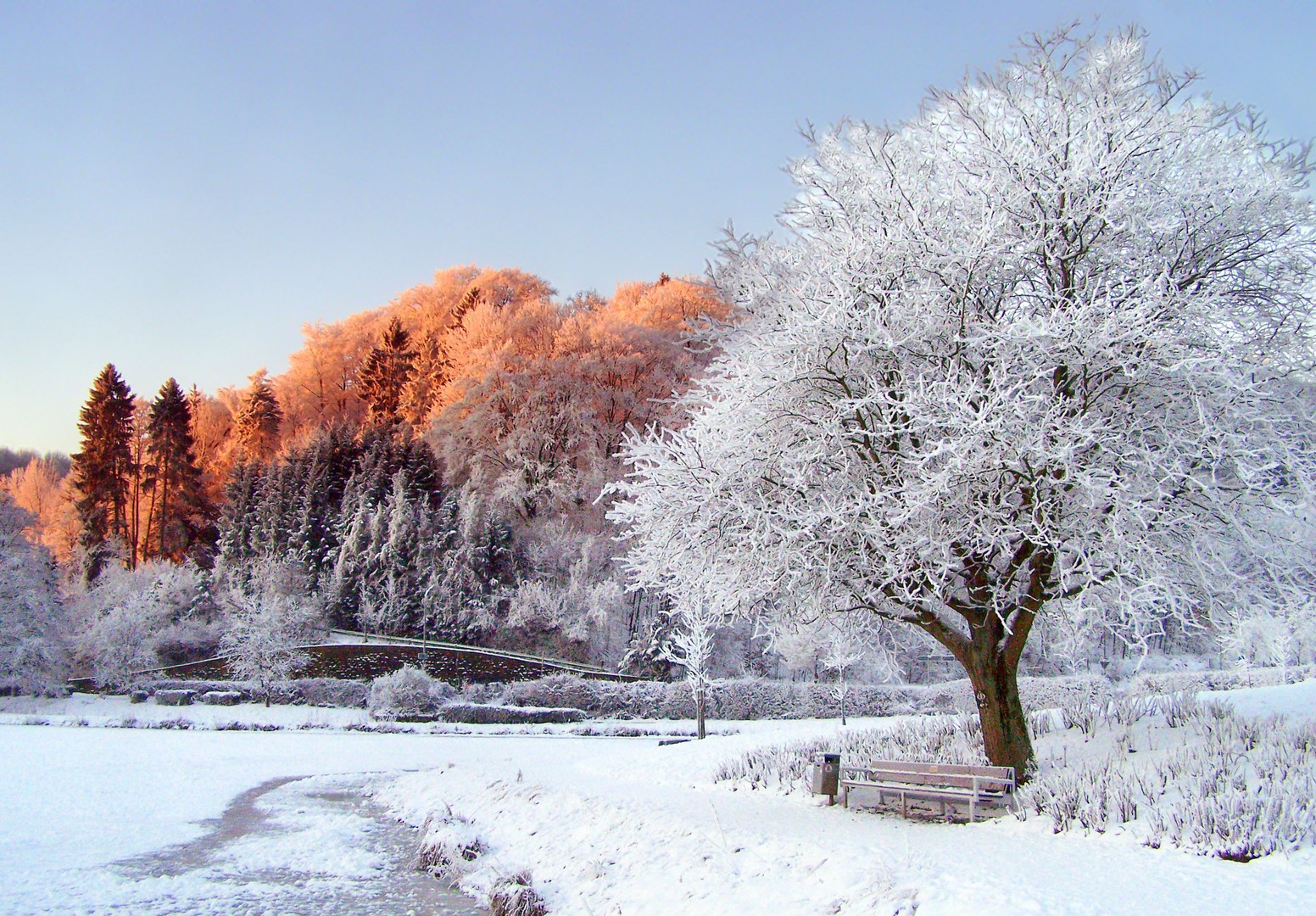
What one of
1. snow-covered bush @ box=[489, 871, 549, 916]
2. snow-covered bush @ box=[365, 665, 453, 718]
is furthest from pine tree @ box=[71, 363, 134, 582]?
snow-covered bush @ box=[489, 871, 549, 916]

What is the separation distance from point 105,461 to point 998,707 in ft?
187

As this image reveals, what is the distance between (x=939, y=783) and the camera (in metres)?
9.63

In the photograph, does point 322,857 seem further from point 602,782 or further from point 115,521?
point 115,521

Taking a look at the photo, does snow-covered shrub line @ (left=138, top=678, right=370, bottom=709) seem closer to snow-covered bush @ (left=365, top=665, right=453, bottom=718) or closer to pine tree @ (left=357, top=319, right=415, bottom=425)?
snow-covered bush @ (left=365, top=665, right=453, bottom=718)

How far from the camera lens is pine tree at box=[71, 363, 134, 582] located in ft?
164

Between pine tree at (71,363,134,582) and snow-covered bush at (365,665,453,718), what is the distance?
2846 cm

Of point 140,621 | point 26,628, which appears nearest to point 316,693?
point 140,621

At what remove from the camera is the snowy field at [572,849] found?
5738 millimetres

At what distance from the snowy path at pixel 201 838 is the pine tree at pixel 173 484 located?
3500 centimetres

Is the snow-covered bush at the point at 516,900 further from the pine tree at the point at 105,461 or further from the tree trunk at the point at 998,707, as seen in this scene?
A: the pine tree at the point at 105,461

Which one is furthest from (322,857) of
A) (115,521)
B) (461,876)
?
(115,521)

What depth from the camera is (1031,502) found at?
325 inches

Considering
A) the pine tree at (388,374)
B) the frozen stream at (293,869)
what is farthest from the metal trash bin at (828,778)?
the pine tree at (388,374)

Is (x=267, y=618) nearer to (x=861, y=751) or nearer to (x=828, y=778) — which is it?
(x=861, y=751)
